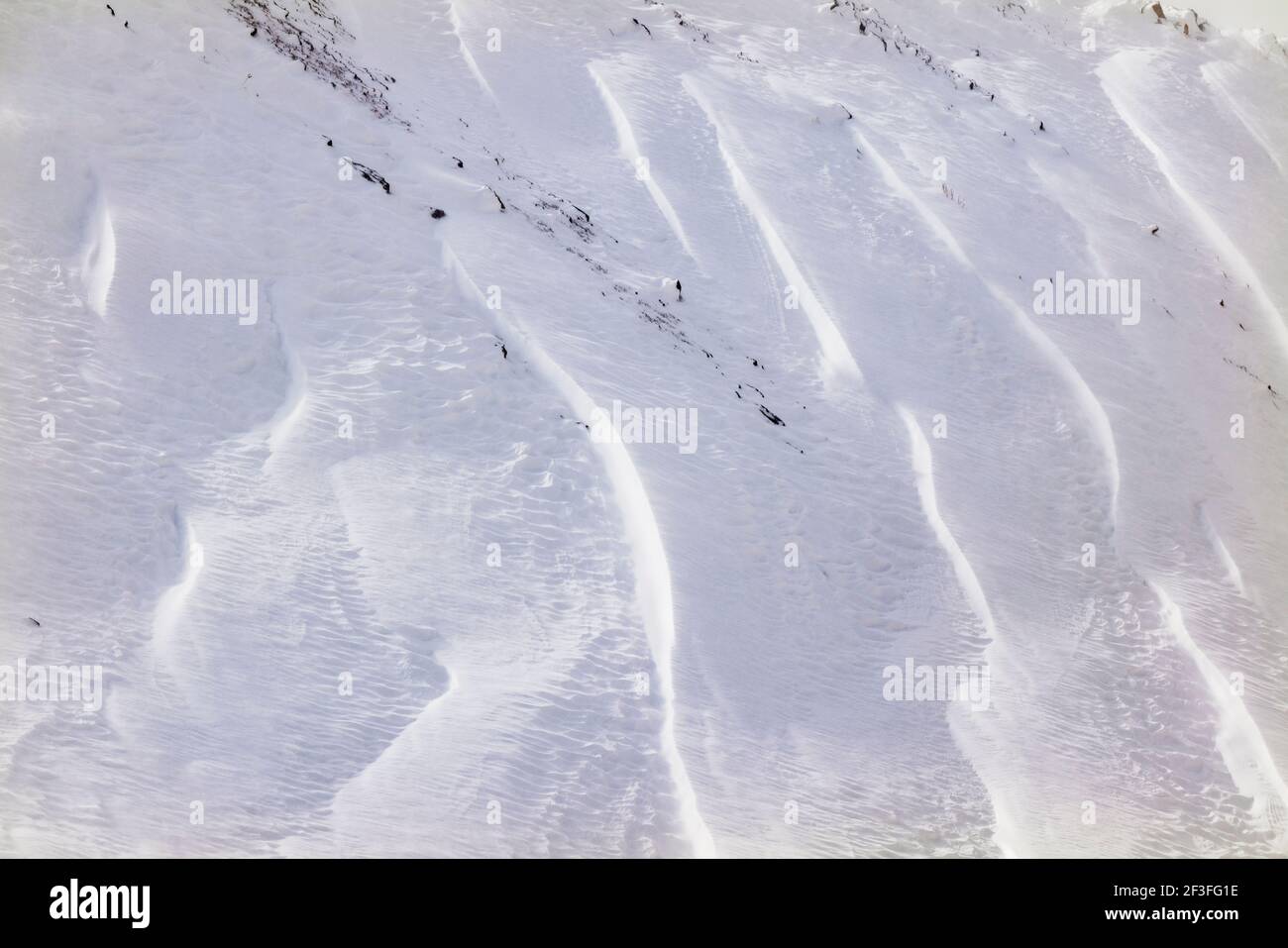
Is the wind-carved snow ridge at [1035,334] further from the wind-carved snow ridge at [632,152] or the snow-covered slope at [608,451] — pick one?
the wind-carved snow ridge at [632,152]

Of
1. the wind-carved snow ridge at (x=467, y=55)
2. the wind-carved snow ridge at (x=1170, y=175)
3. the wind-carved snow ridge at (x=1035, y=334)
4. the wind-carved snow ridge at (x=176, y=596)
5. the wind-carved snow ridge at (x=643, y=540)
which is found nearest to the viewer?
the wind-carved snow ridge at (x=643, y=540)

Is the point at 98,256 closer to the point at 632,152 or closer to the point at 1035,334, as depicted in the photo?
the point at 632,152

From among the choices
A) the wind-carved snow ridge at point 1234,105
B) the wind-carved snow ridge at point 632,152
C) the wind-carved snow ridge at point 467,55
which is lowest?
the wind-carved snow ridge at point 632,152

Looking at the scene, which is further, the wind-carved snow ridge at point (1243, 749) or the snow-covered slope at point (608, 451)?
the wind-carved snow ridge at point (1243, 749)

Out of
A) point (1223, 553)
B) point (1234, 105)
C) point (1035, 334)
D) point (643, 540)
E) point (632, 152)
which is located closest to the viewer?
point (643, 540)

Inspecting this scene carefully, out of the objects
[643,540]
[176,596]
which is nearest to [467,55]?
[643,540]

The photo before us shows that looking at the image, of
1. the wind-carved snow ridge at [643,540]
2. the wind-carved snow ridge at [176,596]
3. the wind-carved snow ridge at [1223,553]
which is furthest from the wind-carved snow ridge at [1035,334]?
the wind-carved snow ridge at [176,596]
